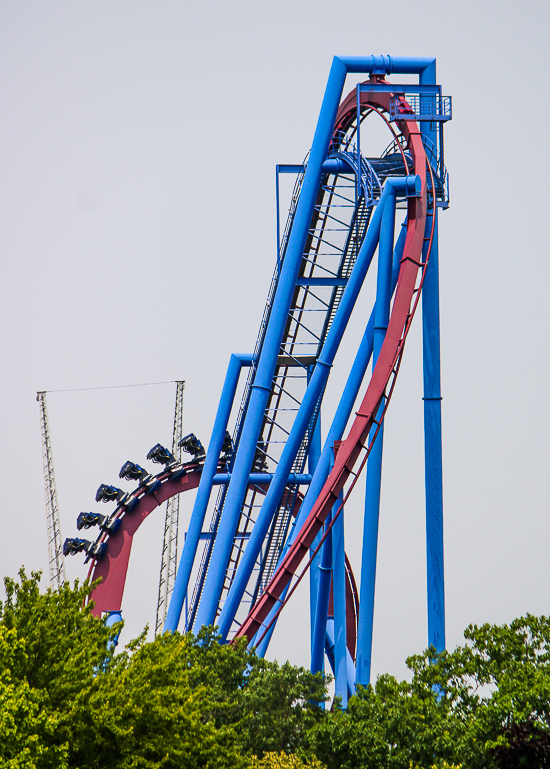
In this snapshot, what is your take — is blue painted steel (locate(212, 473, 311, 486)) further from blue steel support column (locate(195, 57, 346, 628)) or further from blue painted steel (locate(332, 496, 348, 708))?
blue painted steel (locate(332, 496, 348, 708))

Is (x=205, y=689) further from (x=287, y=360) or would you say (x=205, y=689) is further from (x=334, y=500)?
(x=287, y=360)

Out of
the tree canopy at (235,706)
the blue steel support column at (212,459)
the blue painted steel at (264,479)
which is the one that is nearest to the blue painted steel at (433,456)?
the tree canopy at (235,706)

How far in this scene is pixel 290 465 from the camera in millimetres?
21031

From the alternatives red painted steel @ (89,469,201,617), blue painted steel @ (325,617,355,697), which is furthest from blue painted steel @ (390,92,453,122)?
red painted steel @ (89,469,201,617)

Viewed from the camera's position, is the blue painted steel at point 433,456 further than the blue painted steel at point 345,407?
No

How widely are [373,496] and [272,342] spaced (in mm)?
4524

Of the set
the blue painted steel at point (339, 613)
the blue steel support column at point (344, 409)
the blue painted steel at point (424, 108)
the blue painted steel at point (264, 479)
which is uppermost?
the blue painted steel at point (424, 108)

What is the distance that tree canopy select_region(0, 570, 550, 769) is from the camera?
14.8 metres

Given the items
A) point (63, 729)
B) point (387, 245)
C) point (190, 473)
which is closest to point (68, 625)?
point (63, 729)

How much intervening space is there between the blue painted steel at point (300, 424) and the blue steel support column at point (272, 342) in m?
1.13

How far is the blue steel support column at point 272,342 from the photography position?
2144 cm

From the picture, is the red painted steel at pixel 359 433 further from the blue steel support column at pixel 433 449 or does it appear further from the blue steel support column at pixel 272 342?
the blue steel support column at pixel 272 342

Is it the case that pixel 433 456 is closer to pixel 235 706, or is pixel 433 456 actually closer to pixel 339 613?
pixel 339 613

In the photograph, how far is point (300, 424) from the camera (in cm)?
2130
